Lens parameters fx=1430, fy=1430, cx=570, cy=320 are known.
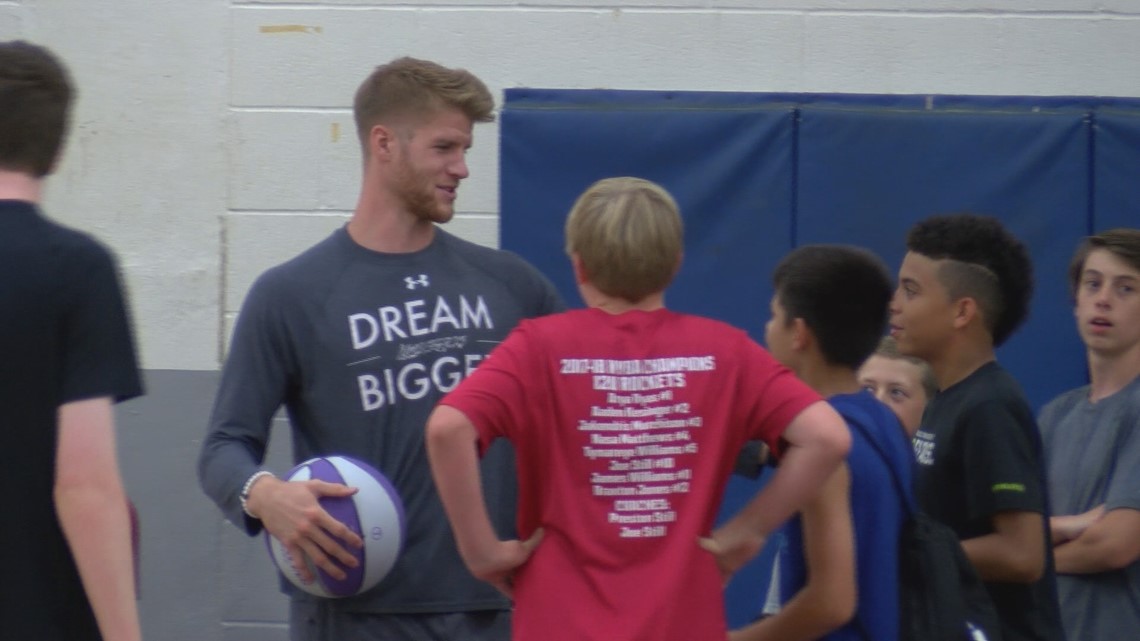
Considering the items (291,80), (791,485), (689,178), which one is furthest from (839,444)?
(291,80)

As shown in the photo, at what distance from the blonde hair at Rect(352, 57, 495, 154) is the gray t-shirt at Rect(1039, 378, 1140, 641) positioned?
1654mm

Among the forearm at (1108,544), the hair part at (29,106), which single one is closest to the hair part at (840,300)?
the forearm at (1108,544)

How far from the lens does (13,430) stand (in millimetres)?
2215

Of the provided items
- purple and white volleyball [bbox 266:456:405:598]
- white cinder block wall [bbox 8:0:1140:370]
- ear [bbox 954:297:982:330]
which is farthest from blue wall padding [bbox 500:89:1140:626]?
purple and white volleyball [bbox 266:456:405:598]

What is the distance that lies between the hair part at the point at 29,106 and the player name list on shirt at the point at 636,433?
90 cm

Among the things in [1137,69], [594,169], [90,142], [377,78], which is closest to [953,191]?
[1137,69]

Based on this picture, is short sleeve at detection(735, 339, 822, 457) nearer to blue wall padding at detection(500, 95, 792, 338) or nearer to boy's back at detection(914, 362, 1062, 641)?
boy's back at detection(914, 362, 1062, 641)

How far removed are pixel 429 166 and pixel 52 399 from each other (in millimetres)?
958

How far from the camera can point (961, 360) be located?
3.03 meters

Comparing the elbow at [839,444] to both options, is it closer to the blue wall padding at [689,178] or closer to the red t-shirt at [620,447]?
the red t-shirt at [620,447]

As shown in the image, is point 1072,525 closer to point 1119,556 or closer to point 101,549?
point 1119,556

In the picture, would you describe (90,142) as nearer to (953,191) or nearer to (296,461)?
(296,461)

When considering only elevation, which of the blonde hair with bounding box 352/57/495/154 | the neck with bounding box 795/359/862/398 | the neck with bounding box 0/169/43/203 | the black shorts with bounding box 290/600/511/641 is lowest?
the black shorts with bounding box 290/600/511/641

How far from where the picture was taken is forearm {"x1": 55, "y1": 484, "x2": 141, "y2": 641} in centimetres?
221
